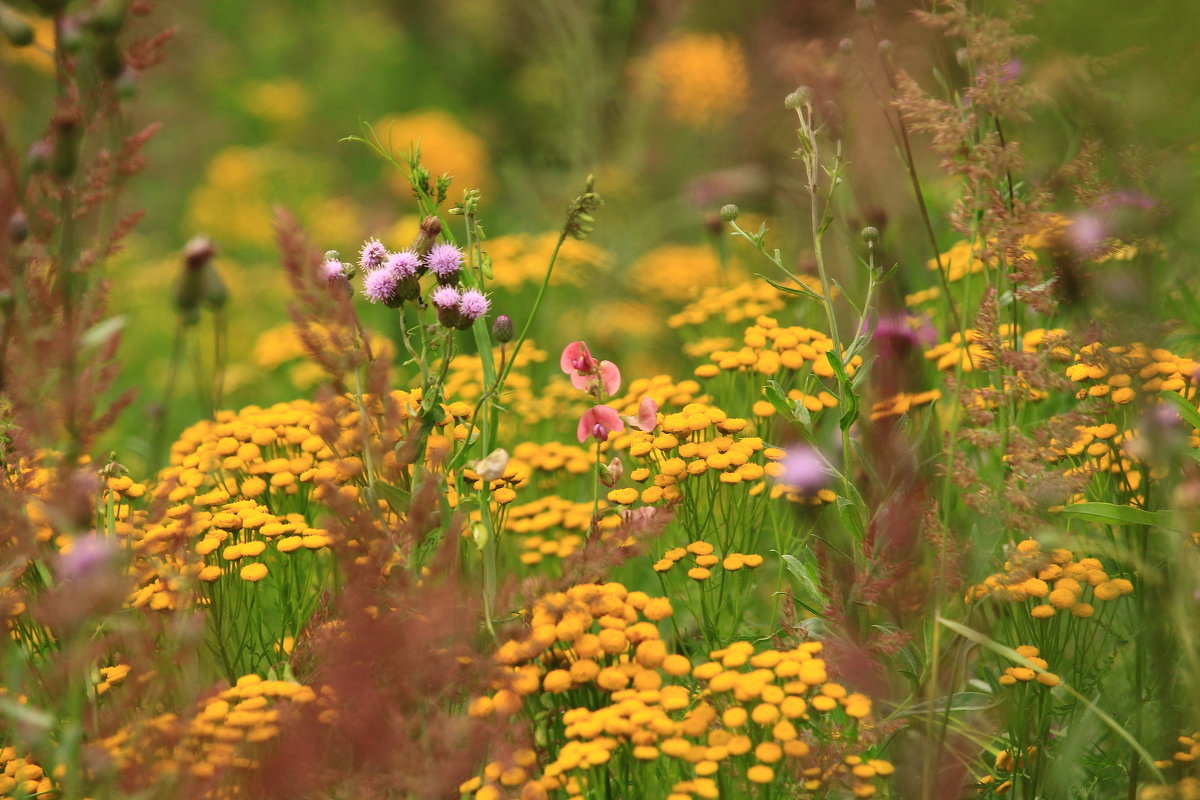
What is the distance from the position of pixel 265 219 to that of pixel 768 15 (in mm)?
2968

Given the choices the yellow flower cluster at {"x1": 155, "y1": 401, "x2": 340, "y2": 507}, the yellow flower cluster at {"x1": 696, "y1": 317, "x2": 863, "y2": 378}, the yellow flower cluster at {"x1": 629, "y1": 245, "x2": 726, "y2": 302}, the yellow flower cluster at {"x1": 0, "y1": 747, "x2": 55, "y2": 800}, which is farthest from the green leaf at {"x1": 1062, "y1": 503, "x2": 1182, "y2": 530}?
the yellow flower cluster at {"x1": 629, "y1": 245, "x2": 726, "y2": 302}

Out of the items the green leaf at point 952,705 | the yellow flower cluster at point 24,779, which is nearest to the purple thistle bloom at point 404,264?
the yellow flower cluster at point 24,779

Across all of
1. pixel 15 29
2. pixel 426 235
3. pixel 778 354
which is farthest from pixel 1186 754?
pixel 15 29

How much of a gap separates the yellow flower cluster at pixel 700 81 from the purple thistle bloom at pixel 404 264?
408 centimetres

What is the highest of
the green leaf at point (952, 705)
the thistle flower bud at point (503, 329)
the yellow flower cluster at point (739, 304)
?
the yellow flower cluster at point (739, 304)

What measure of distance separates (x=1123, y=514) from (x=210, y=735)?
4.42 feet

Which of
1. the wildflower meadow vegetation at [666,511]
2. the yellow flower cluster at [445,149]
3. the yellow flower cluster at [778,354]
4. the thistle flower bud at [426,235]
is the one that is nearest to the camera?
the wildflower meadow vegetation at [666,511]

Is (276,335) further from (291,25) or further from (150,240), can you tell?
(291,25)

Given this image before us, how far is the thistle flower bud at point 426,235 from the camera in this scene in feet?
5.44

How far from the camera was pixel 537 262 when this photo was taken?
11.8 ft

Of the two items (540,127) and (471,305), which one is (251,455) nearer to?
(471,305)

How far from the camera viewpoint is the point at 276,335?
3883mm

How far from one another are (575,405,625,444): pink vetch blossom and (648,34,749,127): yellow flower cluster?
388 cm

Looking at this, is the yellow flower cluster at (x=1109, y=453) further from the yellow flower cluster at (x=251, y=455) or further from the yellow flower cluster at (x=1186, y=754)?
Answer: the yellow flower cluster at (x=251, y=455)
